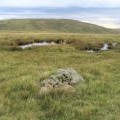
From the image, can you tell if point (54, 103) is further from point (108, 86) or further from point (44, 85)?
point (108, 86)

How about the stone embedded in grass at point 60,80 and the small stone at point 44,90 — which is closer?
the small stone at point 44,90

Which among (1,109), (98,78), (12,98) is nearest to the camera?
(1,109)

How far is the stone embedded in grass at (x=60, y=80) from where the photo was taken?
15.5 m

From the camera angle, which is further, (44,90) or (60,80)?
(60,80)

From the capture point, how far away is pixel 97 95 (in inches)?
604

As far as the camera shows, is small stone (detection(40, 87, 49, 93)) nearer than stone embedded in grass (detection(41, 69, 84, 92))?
Yes

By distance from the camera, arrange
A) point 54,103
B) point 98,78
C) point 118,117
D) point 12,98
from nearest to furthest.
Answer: point 118,117
point 54,103
point 12,98
point 98,78

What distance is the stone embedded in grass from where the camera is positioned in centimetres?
1555

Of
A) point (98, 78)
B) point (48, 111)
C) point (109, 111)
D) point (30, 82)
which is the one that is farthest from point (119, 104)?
point (98, 78)

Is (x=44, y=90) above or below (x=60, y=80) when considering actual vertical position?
below

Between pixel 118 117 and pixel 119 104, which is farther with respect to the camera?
pixel 119 104

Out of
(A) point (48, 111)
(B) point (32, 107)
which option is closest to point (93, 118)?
(A) point (48, 111)

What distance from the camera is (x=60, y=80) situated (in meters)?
16.2

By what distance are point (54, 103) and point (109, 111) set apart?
7.25 ft
